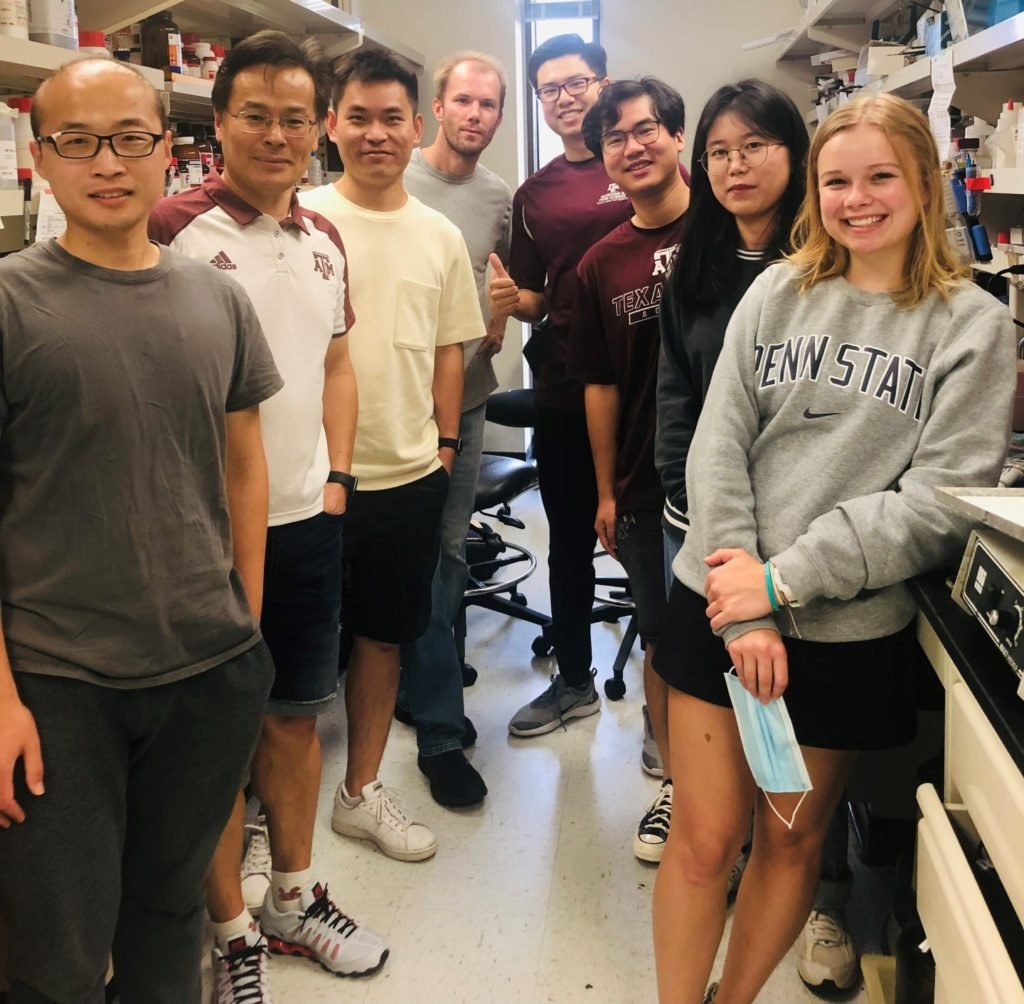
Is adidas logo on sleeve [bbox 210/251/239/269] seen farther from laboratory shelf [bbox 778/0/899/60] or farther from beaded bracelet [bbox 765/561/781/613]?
laboratory shelf [bbox 778/0/899/60]

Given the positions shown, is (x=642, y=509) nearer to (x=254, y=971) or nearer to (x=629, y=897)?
(x=629, y=897)

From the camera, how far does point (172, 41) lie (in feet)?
7.45

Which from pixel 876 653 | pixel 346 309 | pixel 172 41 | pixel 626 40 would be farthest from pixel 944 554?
pixel 626 40

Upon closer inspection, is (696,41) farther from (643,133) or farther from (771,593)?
(771,593)

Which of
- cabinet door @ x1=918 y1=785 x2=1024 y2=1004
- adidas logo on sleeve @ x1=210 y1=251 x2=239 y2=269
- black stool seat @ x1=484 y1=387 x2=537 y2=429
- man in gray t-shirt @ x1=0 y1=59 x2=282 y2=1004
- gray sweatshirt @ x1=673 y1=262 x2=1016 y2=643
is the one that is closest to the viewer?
cabinet door @ x1=918 y1=785 x2=1024 y2=1004

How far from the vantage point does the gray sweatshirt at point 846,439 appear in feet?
3.64

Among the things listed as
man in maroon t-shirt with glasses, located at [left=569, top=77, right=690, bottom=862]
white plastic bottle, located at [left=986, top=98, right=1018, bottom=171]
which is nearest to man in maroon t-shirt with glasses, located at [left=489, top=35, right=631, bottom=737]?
man in maroon t-shirt with glasses, located at [left=569, top=77, right=690, bottom=862]

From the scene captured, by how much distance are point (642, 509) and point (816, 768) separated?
67 cm

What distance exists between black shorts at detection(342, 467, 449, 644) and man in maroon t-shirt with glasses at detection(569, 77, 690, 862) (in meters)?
0.37

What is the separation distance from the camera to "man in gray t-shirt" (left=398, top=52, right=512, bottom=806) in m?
2.18

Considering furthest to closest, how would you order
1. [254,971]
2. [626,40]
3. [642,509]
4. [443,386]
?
[626,40] → [443,386] → [642,509] → [254,971]

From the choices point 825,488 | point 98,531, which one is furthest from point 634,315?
point 98,531

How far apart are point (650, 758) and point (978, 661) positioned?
136 centimetres

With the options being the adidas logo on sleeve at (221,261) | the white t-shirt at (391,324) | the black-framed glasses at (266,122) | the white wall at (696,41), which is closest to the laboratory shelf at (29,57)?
the black-framed glasses at (266,122)
